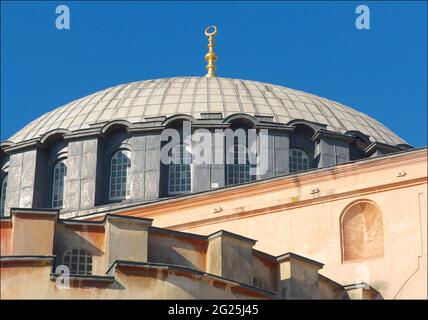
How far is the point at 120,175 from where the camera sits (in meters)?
43.2

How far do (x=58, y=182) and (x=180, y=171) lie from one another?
3.95m

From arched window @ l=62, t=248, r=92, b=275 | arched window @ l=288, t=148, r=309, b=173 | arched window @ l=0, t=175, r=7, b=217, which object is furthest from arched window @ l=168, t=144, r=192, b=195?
arched window @ l=62, t=248, r=92, b=275

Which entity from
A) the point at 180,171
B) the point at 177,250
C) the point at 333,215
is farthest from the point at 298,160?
the point at 177,250

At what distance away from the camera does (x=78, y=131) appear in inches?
1722

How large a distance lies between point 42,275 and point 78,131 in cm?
1479

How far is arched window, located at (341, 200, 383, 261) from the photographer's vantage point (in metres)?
36.1

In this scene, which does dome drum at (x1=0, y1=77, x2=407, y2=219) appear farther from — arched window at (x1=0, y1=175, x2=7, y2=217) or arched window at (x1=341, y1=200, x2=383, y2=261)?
arched window at (x1=341, y1=200, x2=383, y2=261)

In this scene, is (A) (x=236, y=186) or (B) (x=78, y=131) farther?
(B) (x=78, y=131)

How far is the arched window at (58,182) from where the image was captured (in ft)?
143

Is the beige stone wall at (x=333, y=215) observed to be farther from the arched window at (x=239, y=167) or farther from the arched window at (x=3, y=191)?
the arched window at (x=3, y=191)
